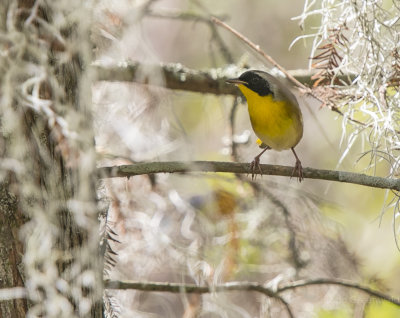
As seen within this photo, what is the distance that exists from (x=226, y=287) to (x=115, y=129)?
4.01ft

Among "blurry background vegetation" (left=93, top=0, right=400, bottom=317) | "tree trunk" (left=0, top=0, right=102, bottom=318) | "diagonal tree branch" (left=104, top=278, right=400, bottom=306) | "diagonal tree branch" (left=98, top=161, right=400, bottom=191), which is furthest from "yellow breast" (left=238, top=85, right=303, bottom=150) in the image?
"tree trunk" (left=0, top=0, right=102, bottom=318)

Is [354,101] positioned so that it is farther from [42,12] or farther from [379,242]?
[379,242]

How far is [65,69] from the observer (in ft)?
6.31

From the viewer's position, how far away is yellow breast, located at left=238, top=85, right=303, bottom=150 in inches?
142

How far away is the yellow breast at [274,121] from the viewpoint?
360cm

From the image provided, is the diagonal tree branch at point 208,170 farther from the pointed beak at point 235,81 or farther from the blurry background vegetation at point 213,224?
the pointed beak at point 235,81

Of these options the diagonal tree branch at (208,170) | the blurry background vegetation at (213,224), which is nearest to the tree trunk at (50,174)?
the diagonal tree branch at (208,170)

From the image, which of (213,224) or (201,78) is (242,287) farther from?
(201,78)

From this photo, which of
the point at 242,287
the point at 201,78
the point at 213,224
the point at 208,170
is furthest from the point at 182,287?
the point at 201,78

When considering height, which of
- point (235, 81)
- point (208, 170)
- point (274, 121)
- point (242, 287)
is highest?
point (235, 81)

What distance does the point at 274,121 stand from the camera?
A: 3604mm

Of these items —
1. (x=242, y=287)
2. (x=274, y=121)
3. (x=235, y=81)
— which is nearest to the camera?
(x=242, y=287)

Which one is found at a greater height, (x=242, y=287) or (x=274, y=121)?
(x=274, y=121)

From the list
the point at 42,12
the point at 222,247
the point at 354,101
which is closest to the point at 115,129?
the point at 222,247
